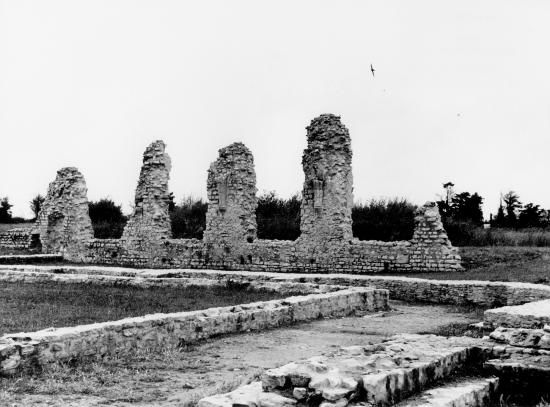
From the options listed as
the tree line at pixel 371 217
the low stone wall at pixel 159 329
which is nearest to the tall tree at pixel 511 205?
the tree line at pixel 371 217

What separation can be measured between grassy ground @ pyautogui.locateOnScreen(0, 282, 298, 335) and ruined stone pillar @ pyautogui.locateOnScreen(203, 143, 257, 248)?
7.40m

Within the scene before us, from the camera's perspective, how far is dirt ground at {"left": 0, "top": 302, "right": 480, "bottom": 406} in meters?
6.09

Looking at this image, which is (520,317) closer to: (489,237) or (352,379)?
(352,379)

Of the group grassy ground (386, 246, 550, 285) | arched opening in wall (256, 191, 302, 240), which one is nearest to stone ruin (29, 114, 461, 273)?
grassy ground (386, 246, 550, 285)

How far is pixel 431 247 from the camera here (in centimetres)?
1852

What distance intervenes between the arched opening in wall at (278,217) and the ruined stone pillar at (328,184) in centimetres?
477

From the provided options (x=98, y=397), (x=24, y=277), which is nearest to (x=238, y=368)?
(x=98, y=397)

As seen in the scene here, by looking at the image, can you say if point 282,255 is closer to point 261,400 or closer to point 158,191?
point 158,191

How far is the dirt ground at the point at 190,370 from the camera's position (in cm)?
609

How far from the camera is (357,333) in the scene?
10.1 m

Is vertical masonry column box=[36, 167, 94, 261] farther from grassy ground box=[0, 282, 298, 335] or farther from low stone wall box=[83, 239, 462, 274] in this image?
grassy ground box=[0, 282, 298, 335]

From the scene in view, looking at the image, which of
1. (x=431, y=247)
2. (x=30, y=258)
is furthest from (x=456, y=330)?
(x=30, y=258)

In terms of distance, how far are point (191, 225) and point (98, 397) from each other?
80.0 ft

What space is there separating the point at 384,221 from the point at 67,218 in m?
11.6
